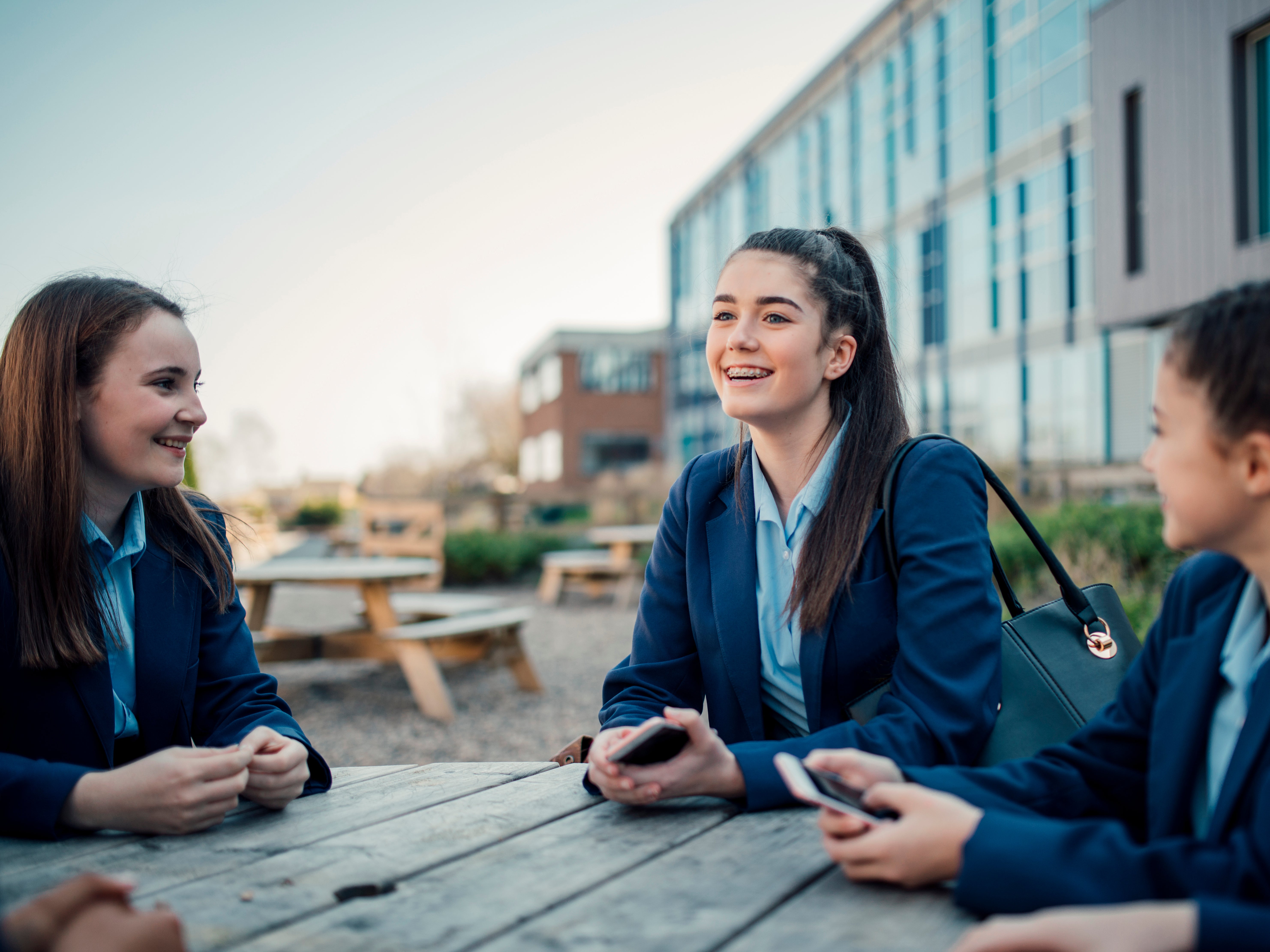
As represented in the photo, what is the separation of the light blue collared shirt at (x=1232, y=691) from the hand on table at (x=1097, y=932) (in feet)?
0.88

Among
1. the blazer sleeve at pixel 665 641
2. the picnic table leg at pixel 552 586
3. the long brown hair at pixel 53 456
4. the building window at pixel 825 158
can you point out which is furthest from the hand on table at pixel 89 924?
the building window at pixel 825 158

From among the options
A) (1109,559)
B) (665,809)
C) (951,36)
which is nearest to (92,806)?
(665,809)

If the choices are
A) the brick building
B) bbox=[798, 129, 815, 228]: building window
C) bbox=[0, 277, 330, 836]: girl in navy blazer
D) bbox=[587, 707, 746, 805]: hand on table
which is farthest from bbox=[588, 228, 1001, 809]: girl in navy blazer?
the brick building

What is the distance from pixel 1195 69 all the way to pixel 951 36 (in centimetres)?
953

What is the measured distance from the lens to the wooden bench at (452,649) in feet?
19.7

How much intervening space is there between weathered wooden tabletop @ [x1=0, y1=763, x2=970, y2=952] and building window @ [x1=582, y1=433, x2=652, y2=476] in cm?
3425

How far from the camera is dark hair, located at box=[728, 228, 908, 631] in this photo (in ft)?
6.31

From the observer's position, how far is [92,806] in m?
1.51

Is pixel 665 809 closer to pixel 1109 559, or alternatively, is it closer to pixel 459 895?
pixel 459 895

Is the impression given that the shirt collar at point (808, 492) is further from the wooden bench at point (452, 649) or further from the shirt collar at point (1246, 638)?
the wooden bench at point (452, 649)

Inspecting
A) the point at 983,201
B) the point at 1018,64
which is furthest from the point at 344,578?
the point at 1018,64

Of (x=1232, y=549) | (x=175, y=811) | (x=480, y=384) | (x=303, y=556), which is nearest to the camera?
(x=1232, y=549)

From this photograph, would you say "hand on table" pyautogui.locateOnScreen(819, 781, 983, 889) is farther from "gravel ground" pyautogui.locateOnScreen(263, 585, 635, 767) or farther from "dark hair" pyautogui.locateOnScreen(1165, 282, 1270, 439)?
"gravel ground" pyautogui.locateOnScreen(263, 585, 635, 767)

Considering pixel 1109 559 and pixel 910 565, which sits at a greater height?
pixel 910 565
